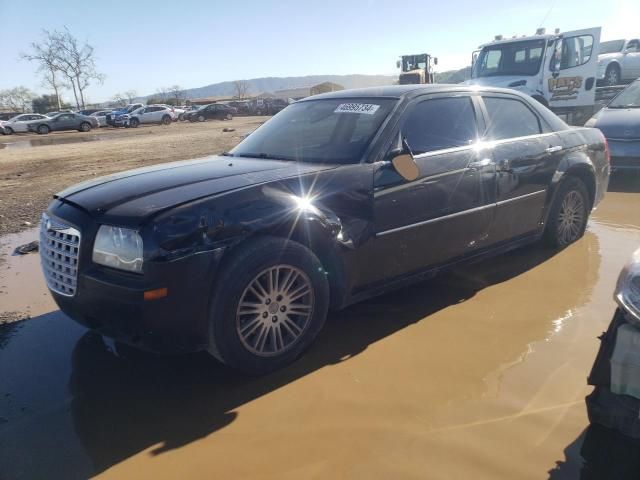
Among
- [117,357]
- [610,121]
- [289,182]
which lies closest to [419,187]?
[289,182]

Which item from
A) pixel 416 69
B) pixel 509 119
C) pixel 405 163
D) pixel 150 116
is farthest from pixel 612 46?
pixel 150 116

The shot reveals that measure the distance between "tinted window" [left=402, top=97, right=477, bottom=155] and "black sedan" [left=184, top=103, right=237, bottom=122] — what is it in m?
37.8

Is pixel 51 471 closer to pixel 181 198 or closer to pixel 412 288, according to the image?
pixel 181 198

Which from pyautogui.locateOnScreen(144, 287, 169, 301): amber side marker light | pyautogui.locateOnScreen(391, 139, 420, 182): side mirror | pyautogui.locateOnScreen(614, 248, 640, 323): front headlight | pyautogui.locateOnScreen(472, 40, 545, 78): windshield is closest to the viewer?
pyautogui.locateOnScreen(614, 248, 640, 323): front headlight

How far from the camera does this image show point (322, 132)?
3.81 metres

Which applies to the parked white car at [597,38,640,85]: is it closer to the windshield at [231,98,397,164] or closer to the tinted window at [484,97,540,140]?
the tinted window at [484,97,540,140]

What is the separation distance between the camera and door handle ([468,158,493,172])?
12.5 ft

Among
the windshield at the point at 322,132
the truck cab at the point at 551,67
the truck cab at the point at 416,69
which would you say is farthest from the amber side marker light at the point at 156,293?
the truck cab at the point at 416,69

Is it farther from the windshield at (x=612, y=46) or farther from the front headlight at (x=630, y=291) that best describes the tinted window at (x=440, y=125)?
the windshield at (x=612, y=46)

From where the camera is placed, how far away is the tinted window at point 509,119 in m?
4.17

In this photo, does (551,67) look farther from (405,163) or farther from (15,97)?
(15,97)

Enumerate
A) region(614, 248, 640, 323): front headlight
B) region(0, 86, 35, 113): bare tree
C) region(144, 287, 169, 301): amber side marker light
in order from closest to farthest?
1. region(614, 248, 640, 323): front headlight
2. region(144, 287, 169, 301): amber side marker light
3. region(0, 86, 35, 113): bare tree

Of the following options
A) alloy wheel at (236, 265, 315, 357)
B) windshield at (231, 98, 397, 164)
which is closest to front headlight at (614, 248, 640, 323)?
alloy wheel at (236, 265, 315, 357)

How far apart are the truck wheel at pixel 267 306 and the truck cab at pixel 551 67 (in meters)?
10.4
